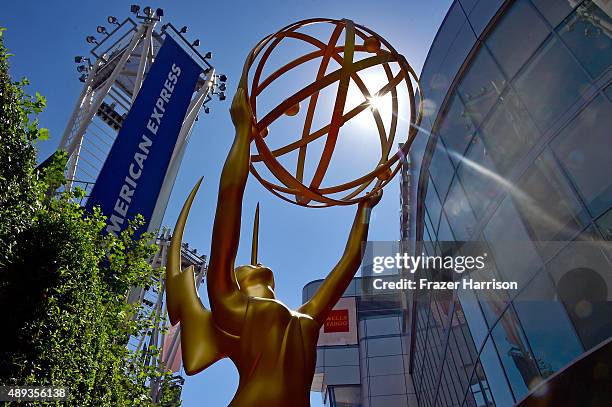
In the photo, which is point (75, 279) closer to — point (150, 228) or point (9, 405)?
point (9, 405)

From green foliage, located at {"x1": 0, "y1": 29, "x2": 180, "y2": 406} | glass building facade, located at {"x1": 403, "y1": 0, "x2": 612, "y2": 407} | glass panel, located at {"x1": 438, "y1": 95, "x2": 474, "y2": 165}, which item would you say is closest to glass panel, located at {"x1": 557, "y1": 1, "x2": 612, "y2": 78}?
glass building facade, located at {"x1": 403, "y1": 0, "x2": 612, "y2": 407}

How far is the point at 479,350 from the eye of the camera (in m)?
11.9

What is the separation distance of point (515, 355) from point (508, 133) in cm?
474

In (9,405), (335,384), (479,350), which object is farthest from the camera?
(335,384)

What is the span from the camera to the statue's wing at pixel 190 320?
468cm

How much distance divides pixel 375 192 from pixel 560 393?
584 centimetres

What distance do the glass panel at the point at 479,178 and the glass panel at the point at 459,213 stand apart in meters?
0.28

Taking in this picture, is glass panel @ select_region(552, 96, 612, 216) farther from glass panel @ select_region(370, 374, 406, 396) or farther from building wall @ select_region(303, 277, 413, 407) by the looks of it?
glass panel @ select_region(370, 374, 406, 396)

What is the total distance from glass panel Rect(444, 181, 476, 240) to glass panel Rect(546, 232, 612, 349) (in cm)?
341

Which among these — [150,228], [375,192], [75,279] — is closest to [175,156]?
[150,228]

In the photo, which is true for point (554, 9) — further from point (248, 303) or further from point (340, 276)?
point (248, 303)

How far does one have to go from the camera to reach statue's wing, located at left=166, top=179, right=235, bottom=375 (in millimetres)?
4680

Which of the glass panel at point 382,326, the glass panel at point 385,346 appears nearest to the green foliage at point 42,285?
the glass panel at point 385,346

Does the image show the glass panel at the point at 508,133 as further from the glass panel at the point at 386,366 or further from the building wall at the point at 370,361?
the glass panel at the point at 386,366
